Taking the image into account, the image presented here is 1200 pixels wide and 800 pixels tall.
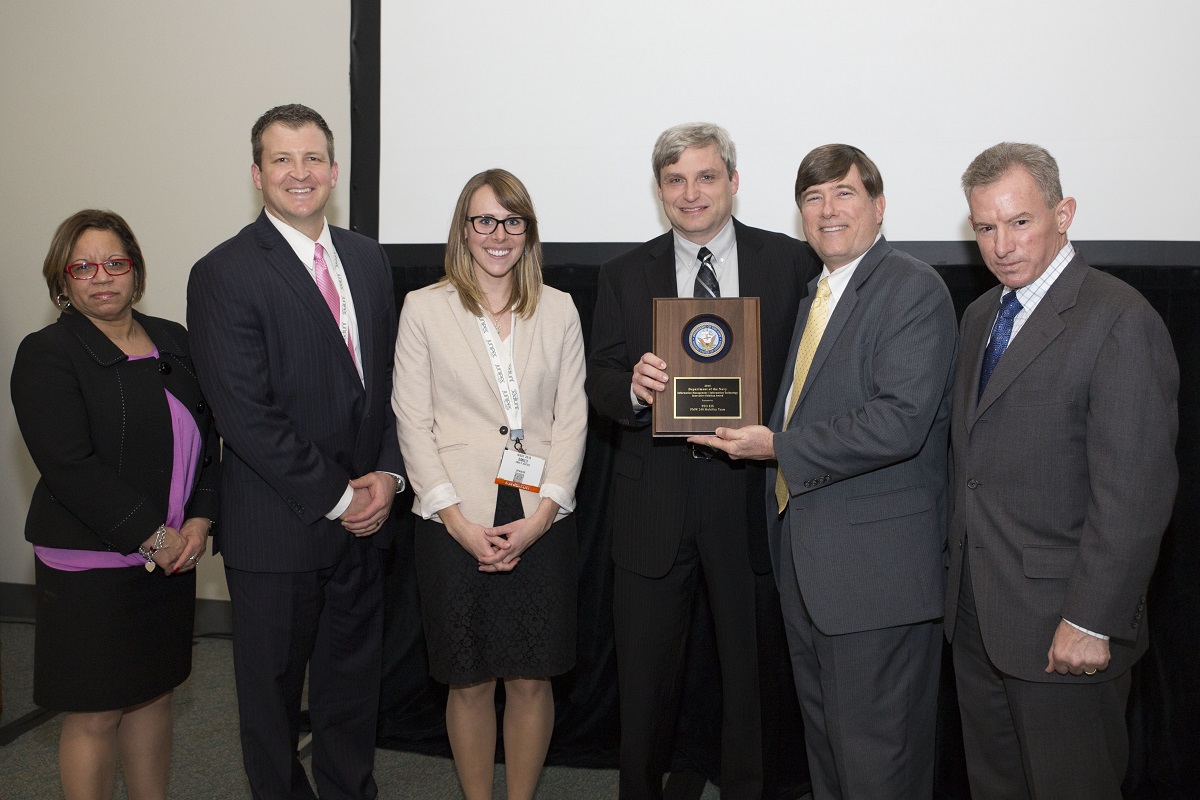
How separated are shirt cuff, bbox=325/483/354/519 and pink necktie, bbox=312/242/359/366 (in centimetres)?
36

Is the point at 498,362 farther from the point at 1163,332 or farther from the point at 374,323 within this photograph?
the point at 1163,332

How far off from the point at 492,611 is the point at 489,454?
45 centimetres

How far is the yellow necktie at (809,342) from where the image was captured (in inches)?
90.7

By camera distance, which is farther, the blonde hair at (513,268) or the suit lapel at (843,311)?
the blonde hair at (513,268)

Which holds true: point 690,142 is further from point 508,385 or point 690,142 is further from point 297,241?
point 297,241

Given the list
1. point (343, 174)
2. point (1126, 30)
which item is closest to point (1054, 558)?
point (1126, 30)

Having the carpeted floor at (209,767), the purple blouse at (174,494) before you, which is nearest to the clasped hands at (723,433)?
the purple blouse at (174,494)

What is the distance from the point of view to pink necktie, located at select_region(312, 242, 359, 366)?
8.18 feet

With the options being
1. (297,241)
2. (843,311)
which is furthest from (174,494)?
(843,311)

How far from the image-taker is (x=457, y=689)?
104 inches

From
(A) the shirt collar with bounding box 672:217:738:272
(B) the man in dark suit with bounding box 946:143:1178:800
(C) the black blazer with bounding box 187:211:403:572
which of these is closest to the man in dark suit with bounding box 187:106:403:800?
(C) the black blazer with bounding box 187:211:403:572

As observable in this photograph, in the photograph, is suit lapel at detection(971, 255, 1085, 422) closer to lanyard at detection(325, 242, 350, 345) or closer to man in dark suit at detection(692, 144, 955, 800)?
man in dark suit at detection(692, 144, 955, 800)

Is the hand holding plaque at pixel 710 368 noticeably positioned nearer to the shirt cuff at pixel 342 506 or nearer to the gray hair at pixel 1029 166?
the gray hair at pixel 1029 166

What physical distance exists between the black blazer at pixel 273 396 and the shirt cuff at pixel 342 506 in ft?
0.09
